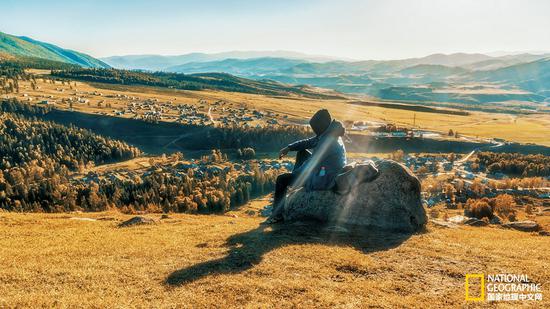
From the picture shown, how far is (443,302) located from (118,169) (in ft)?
452

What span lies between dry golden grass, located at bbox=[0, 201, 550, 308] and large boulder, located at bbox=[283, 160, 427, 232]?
1477 millimetres

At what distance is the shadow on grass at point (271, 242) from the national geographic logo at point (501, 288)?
4.43 m

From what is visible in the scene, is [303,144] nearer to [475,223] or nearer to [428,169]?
→ [475,223]

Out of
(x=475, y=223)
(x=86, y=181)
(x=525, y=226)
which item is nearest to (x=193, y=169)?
(x=86, y=181)

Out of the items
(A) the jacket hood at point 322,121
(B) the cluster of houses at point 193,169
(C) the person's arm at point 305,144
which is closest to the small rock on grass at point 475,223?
(C) the person's arm at point 305,144

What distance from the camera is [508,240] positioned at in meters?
19.8

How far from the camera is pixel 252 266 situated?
13.9 metres

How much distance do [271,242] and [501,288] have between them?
9.21 m

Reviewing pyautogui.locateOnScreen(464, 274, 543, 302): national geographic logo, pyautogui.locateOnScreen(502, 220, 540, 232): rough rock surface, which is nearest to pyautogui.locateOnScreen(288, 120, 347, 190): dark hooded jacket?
pyautogui.locateOnScreen(464, 274, 543, 302): national geographic logo

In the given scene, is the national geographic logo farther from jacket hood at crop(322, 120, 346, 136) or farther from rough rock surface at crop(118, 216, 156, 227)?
rough rock surface at crop(118, 216, 156, 227)

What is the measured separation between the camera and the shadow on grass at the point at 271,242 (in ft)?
43.7

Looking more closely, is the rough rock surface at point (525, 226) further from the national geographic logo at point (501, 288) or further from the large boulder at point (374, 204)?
A: the national geographic logo at point (501, 288)

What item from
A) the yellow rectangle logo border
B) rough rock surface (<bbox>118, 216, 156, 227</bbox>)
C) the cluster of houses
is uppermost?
the yellow rectangle logo border

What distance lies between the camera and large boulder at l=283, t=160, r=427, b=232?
20484 millimetres
